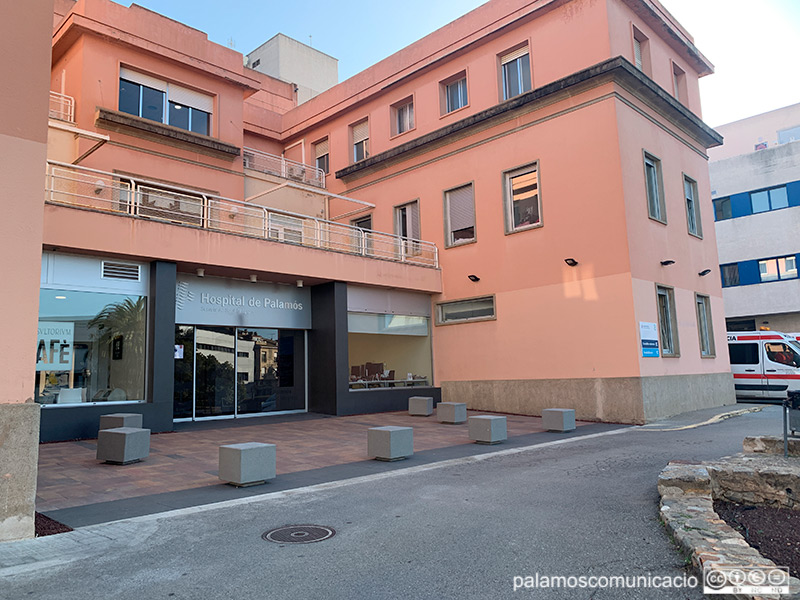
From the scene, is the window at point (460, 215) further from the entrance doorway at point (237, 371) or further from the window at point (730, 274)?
the window at point (730, 274)

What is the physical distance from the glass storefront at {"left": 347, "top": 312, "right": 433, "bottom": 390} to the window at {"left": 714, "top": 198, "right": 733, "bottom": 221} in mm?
23351

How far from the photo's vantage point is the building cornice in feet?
51.8

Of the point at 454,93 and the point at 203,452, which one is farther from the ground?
the point at 454,93

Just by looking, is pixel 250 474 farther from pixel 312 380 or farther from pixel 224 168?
pixel 224 168

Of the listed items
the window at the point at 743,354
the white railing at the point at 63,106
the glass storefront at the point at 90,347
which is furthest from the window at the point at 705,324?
the white railing at the point at 63,106

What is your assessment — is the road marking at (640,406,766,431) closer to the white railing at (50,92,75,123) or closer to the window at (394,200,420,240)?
the window at (394,200,420,240)

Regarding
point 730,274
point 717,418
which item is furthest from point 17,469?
point 730,274

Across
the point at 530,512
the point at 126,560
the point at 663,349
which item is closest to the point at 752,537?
the point at 530,512

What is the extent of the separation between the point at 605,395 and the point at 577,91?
8563 millimetres

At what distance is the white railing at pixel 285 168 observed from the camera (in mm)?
22672

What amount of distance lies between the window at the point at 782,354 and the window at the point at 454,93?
14209 mm

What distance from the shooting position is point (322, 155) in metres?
25.4

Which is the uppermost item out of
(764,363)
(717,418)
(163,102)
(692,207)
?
(163,102)

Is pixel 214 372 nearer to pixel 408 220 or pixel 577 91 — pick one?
pixel 408 220
